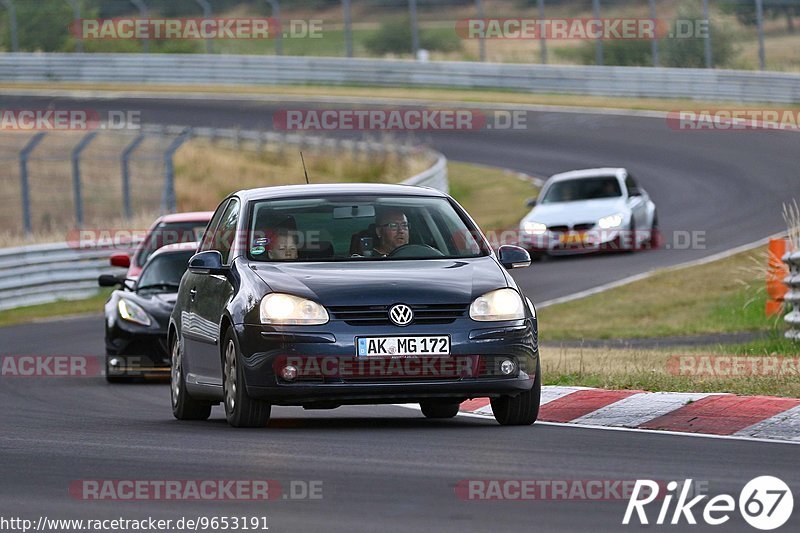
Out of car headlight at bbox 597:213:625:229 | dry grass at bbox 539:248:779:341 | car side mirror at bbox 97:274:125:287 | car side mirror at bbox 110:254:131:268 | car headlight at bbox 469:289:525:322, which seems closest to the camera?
car headlight at bbox 469:289:525:322

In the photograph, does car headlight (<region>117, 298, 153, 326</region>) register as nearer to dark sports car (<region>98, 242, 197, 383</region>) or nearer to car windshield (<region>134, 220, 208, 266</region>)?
dark sports car (<region>98, 242, 197, 383</region>)

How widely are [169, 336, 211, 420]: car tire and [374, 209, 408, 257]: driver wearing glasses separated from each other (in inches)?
69.8

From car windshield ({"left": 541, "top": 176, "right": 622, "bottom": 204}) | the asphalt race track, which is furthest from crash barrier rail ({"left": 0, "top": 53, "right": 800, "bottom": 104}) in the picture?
the asphalt race track

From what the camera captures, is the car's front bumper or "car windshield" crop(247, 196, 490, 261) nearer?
the car's front bumper

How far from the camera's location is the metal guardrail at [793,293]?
1652 centimetres

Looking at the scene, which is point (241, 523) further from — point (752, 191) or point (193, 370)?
point (752, 191)

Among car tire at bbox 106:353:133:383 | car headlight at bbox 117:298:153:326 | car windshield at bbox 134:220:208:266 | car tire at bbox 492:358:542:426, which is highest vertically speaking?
car windshield at bbox 134:220:208:266

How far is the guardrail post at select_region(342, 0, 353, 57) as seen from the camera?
164 feet

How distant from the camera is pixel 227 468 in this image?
8.62 meters

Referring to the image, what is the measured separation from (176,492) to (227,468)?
2.59 feet

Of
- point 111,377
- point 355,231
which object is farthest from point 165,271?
point 355,231

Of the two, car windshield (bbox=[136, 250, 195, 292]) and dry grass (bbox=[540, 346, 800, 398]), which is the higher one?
car windshield (bbox=[136, 250, 195, 292])

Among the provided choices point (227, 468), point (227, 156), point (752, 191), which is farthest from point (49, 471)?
point (227, 156)
